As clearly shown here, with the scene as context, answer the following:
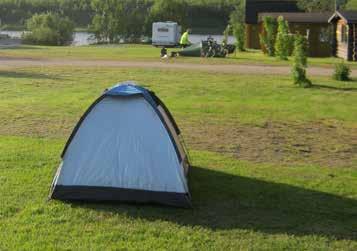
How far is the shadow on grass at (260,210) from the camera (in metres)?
6.26

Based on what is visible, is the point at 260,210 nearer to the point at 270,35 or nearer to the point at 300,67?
the point at 300,67

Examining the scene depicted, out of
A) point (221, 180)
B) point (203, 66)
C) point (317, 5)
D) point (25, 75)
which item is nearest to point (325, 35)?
point (203, 66)

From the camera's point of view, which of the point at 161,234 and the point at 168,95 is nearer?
the point at 161,234

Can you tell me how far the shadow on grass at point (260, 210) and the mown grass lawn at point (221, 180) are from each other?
11mm

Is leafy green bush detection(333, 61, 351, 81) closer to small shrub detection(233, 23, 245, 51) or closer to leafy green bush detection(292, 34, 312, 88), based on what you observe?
leafy green bush detection(292, 34, 312, 88)

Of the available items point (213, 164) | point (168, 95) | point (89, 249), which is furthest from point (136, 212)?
point (168, 95)

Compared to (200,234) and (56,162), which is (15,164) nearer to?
(56,162)

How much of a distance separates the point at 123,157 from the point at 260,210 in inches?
63.7

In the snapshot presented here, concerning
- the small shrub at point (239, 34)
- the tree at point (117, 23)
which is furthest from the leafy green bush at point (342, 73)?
the tree at point (117, 23)

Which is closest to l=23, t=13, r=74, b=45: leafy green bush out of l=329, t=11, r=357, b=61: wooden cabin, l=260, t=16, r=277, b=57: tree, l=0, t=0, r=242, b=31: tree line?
l=0, t=0, r=242, b=31: tree line

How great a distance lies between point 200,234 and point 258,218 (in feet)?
2.66

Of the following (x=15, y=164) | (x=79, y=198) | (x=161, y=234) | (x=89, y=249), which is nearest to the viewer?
(x=89, y=249)

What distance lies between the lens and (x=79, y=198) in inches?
273

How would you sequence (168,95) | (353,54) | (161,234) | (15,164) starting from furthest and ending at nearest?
1. (353,54)
2. (168,95)
3. (15,164)
4. (161,234)
